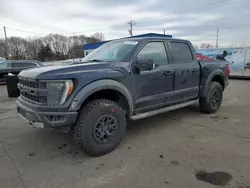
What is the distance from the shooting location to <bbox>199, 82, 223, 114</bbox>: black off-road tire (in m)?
5.18

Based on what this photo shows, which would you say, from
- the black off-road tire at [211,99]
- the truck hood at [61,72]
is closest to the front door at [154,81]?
the truck hood at [61,72]

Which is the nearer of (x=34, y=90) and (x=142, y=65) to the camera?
(x=34, y=90)

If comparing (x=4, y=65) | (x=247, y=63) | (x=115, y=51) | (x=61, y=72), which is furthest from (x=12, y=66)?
(x=247, y=63)

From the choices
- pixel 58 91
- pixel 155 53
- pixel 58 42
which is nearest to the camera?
pixel 58 91

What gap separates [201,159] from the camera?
306 cm

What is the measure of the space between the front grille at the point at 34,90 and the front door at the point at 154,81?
1.47 metres

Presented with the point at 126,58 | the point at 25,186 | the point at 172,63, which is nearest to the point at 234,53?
the point at 172,63

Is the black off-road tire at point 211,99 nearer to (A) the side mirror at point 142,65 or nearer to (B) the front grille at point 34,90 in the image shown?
(A) the side mirror at point 142,65

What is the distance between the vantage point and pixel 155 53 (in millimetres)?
4062

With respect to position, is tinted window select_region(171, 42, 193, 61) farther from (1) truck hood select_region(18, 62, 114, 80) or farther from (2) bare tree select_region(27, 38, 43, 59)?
(2) bare tree select_region(27, 38, 43, 59)

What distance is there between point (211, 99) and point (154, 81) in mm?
2218

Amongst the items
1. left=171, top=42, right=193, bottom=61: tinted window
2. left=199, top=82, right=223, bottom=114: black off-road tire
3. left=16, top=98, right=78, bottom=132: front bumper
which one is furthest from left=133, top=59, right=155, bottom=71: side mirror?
left=199, top=82, right=223, bottom=114: black off-road tire

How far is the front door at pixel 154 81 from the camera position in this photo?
12.1ft

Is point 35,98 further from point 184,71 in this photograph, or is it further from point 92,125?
point 184,71
